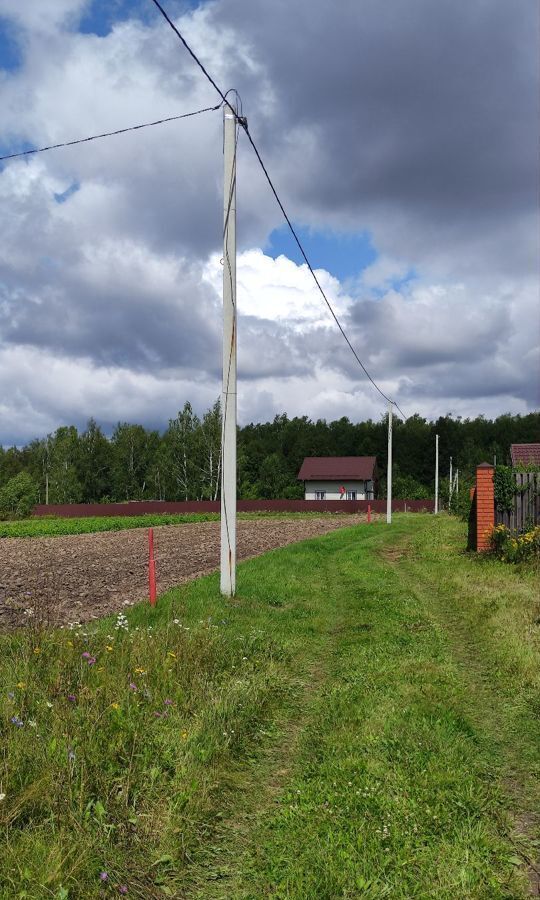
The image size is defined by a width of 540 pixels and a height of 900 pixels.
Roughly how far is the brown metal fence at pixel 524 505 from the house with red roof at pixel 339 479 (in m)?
58.8

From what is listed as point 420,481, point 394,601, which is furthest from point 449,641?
point 420,481

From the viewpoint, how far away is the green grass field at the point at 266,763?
3.51m

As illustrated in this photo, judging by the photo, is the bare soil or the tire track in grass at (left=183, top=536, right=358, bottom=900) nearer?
the tire track in grass at (left=183, top=536, right=358, bottom=900)

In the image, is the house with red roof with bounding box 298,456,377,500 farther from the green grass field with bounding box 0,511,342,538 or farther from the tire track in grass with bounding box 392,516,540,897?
the tire track in grass with bounding box 392,516,540,897

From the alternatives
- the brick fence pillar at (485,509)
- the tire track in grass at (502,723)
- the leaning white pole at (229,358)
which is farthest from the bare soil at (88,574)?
the brick fence pillar at (485,509)

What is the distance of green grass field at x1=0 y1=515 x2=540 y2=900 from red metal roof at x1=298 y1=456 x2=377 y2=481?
67.0 m

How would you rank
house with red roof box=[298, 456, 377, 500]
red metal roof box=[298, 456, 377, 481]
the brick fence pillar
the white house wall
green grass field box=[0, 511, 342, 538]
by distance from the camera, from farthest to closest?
the white house wall
house with red roof box=[298, 456, 377, 500]
red metal roof box=[298, 456, 377, 481]
green grass field box=[0, 511, 342, 538]
the brick fence pillar

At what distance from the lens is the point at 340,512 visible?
5356 centimetres

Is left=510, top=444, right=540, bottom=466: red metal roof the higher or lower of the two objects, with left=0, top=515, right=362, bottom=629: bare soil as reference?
higher

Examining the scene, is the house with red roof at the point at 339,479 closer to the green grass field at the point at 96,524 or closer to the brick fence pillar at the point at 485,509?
the green grass field at the point at 96,524

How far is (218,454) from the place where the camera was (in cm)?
7594

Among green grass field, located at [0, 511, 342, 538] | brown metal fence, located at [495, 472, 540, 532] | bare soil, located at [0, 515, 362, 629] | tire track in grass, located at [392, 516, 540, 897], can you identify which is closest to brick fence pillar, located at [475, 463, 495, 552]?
brown metal fence, located at [495, 472, 540, 532]

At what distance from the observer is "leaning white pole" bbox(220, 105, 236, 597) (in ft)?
33.3

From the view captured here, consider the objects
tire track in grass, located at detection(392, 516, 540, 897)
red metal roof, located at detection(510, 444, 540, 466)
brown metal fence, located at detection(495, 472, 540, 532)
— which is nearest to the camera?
tire track in grass, located at detection(392, 516, 540, 897)
